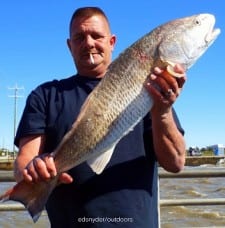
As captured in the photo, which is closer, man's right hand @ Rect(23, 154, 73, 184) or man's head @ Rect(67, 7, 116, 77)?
man's right hand @ Rect(23, 154, 73, 184)

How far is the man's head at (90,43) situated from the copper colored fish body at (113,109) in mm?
333

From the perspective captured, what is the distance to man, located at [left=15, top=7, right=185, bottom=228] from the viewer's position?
268 cm

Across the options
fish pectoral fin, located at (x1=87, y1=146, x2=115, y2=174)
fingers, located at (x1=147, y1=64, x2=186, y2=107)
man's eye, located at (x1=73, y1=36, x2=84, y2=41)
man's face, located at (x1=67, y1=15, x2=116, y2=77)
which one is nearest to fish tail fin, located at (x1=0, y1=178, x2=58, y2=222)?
fish pectoral fin, located at (x1=87, y1=146, x2=115, y2=174)

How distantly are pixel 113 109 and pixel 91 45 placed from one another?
0.50 m

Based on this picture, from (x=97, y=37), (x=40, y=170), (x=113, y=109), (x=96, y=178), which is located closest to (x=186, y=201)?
(x=96, y=178)

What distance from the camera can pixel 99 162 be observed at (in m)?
2.53

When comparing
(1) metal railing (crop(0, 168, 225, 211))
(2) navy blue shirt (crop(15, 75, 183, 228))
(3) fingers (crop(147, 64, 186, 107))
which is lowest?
(1) metal railing (crop(0, 168, 225, 211))

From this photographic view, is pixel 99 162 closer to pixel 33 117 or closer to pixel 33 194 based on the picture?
pixel 33 194

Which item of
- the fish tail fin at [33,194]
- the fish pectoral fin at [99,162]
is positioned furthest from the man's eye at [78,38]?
the fish tail fin at [33,194]

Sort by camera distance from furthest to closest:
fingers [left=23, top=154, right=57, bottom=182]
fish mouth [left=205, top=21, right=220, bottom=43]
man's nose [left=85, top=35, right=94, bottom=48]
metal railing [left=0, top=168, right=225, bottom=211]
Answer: metal railing [left=0, top=168, right=225, bottom=211] < man's nose [left=85, top=35, right=94, bottom=48] < fish mouth [left=205, top=21, right=220, bottom=43] < fingers [left=23, top=154, right=57, bottom=182]

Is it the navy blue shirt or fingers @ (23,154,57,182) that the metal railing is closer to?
the navy blue shirt

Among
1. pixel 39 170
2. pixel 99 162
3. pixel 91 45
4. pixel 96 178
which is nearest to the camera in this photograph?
pixel 39 170

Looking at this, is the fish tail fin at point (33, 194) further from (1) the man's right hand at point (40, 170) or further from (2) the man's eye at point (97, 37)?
(2) the man's eye at point (97, 37)

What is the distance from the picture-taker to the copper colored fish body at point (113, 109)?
2.50 m
